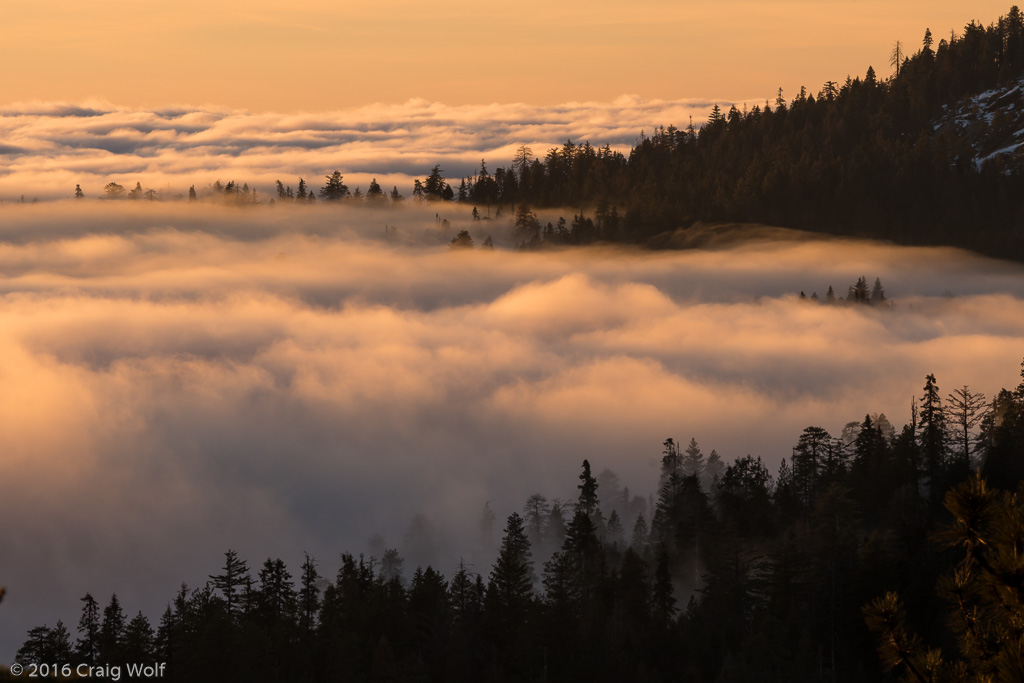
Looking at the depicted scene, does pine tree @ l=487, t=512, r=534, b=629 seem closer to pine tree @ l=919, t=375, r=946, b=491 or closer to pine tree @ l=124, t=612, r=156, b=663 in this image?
pine tree @ l=124, t=612, r=156, b=663

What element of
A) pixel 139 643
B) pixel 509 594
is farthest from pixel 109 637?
pixel 509 594

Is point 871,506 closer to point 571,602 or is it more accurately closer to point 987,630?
point 571,602

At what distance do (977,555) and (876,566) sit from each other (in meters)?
59.2

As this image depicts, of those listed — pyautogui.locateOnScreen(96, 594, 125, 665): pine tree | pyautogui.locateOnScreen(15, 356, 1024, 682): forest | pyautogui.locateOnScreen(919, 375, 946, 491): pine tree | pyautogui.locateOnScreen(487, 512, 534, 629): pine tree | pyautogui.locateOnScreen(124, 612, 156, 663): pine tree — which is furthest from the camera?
pyautogui.locateOnScreen(919, 375, 946, 491): pine tree

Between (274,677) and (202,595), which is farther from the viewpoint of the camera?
(202,595)

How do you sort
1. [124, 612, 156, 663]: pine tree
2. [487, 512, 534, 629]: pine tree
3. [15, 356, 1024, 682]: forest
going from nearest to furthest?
[15, 356, 1024, 682]: forest < [124, 612, 156, 663]: pine tree < [487, 512, 534, 629]: pine tree

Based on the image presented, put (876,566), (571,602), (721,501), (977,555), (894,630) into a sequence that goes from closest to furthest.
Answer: (977,555), (894,630), (876,566), (571,602), (721,501)

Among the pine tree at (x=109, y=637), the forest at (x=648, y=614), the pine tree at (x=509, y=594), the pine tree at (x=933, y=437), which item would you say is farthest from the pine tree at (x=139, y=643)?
the pine tree at (x=933, y=437)

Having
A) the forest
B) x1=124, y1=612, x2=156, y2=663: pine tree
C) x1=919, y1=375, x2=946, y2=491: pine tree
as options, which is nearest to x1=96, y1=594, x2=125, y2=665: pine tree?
the forest

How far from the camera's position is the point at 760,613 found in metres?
74.6

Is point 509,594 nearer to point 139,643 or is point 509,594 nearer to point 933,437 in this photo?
point 139,643

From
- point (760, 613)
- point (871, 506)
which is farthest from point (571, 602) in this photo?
point (871, 506)

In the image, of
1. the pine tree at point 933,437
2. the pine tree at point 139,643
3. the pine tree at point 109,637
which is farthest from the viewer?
the pine tree at point 933,437

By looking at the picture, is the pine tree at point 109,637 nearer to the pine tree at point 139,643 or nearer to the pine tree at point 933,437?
the pine tree at point 139,643
